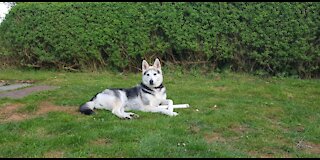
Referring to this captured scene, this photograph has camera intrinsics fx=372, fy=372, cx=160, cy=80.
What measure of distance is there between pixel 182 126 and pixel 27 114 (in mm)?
3230

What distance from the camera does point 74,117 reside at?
22.6 ft

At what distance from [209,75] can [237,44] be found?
4.51ft

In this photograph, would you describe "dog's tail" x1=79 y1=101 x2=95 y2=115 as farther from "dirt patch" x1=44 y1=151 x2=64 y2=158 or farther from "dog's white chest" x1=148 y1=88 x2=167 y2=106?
"dirt patch" x1=44 y1=151 x2=64 y2=158

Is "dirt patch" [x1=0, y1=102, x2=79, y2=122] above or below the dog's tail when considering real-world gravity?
below

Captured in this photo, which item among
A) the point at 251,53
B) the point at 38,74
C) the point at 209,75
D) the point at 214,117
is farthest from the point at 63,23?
the point at 214,117

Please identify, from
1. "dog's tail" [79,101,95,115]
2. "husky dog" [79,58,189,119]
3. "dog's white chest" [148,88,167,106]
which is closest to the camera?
"dog's tail" [79,101,95,115]

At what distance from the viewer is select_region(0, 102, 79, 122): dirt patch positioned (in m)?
7.12

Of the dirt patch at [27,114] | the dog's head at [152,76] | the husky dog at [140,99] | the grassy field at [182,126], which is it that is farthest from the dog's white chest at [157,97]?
the dirt patch at [27,114]

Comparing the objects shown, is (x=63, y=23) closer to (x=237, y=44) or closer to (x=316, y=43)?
(x=237, y=44)

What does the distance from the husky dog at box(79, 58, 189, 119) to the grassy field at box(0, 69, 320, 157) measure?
9.5 inches

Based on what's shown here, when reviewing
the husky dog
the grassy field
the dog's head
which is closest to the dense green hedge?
the grassy field

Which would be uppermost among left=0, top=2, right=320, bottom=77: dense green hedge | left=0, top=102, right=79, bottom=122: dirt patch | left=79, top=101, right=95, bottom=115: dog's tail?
left=0, top=2, right=320, bottom=77: dense green hedge

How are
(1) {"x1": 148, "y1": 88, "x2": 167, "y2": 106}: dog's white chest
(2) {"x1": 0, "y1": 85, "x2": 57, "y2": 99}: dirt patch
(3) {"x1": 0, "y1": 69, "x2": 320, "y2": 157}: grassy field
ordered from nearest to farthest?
(3) {"x1": 0, "y1": 69, "x2": 320, "y2": 157}: grassy field < (1) {"x1": 148, "y1": 88, "x2": 167, "y2": 106}: dog's white chest < (2) {"x1": 0, "y1": 85, "x2": 57, "y2": 99}: dirt patch

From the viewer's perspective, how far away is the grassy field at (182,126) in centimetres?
511
